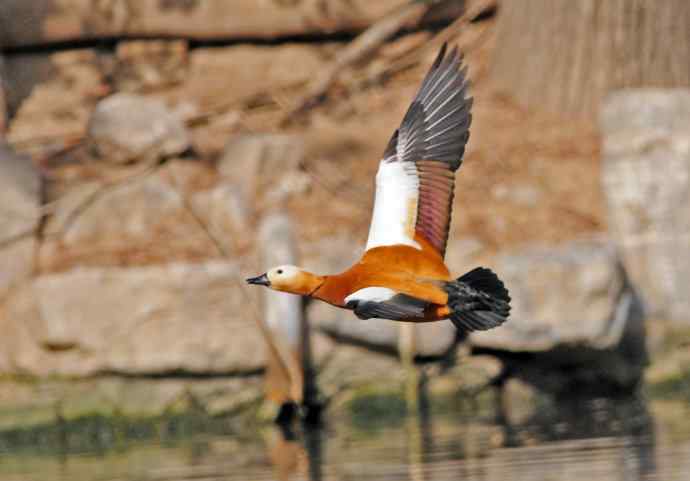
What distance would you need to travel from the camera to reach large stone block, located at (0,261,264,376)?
991 cm

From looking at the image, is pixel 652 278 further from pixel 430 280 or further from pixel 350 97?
pixel 430 280


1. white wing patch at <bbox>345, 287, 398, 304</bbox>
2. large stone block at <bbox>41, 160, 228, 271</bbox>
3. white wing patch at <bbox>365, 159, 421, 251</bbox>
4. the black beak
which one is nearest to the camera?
white wing patch at <bbox>345, 287, 398, 304</bbox>

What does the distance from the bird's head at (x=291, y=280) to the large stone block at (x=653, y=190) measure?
424 centimetres

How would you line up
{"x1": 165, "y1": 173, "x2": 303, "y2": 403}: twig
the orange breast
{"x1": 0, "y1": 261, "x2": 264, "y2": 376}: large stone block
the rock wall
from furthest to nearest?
the rock wall, {"x1": 0, "y1": 261, "x2": 264, "y2": 376}: large stone block, {"x1": 165, "y1": 173, "x2": 303, "y2": 403}: twig, the orange breast

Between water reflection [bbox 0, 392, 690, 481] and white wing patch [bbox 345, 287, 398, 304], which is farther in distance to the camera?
water reflection [bbox 0, 392, 690, 481]

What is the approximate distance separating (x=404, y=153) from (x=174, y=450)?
2704 mm

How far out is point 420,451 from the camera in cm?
799

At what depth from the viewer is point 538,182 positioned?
11.1 metres

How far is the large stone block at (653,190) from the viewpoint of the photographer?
10.5m

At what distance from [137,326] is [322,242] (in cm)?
128

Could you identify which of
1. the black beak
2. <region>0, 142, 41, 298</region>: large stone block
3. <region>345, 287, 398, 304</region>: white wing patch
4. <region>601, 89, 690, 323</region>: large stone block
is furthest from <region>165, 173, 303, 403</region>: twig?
<region>345, 287, 398, 304</region>: white wing patch

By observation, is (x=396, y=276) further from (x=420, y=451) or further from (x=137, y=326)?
(x=137, y=326)

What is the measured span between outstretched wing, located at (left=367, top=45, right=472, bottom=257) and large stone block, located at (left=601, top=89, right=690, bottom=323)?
12.6 feet

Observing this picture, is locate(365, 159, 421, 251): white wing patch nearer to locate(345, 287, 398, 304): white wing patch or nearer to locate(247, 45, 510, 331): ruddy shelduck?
locate(247, 45, 510, 331): ruddy shelduck
